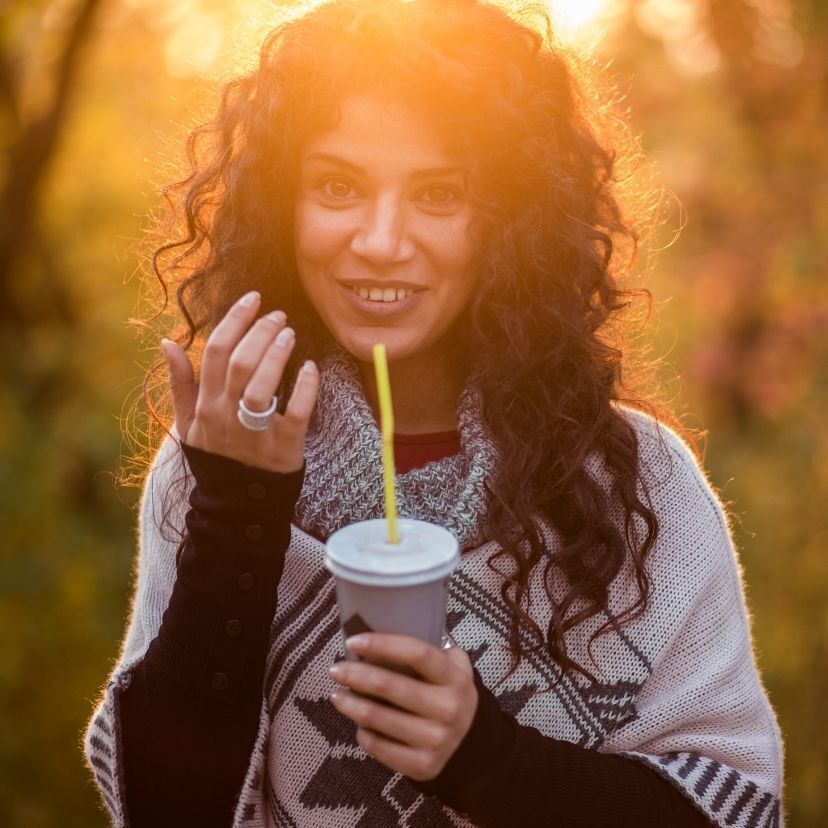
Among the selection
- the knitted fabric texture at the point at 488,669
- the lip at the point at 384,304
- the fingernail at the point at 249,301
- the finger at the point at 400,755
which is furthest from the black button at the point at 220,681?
the lip at the point at 384,304

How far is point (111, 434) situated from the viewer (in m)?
5.96

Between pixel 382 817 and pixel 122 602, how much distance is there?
157 inches

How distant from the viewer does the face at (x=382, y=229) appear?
1777 mm

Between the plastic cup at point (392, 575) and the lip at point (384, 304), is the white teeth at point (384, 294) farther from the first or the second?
the plastic cup at point (392, 575)

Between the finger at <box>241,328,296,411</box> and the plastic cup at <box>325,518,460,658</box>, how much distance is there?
0.24 metres

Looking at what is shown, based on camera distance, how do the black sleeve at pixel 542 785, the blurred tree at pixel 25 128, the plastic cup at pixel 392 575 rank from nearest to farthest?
the plastic cup at pixel 392 575, the black sleeve at pixel 542 785, the blurred tree at pixel 25 128

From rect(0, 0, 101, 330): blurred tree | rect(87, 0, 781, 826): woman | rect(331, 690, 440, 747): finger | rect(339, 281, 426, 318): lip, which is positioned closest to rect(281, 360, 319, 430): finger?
rect(87, 0, 781, 826): woman

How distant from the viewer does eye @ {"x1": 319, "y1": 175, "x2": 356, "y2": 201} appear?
1.84 meters

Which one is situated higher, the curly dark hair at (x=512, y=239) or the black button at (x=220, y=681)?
the curly dark hair at (x=512, y=239)

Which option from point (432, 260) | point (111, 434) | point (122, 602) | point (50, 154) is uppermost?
point (50, 154)

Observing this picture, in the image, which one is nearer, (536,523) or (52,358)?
(536,523)

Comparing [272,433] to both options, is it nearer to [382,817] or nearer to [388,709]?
[388,709]

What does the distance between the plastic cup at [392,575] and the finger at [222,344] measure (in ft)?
1.04

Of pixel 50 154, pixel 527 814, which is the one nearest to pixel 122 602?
pixel 50 154
